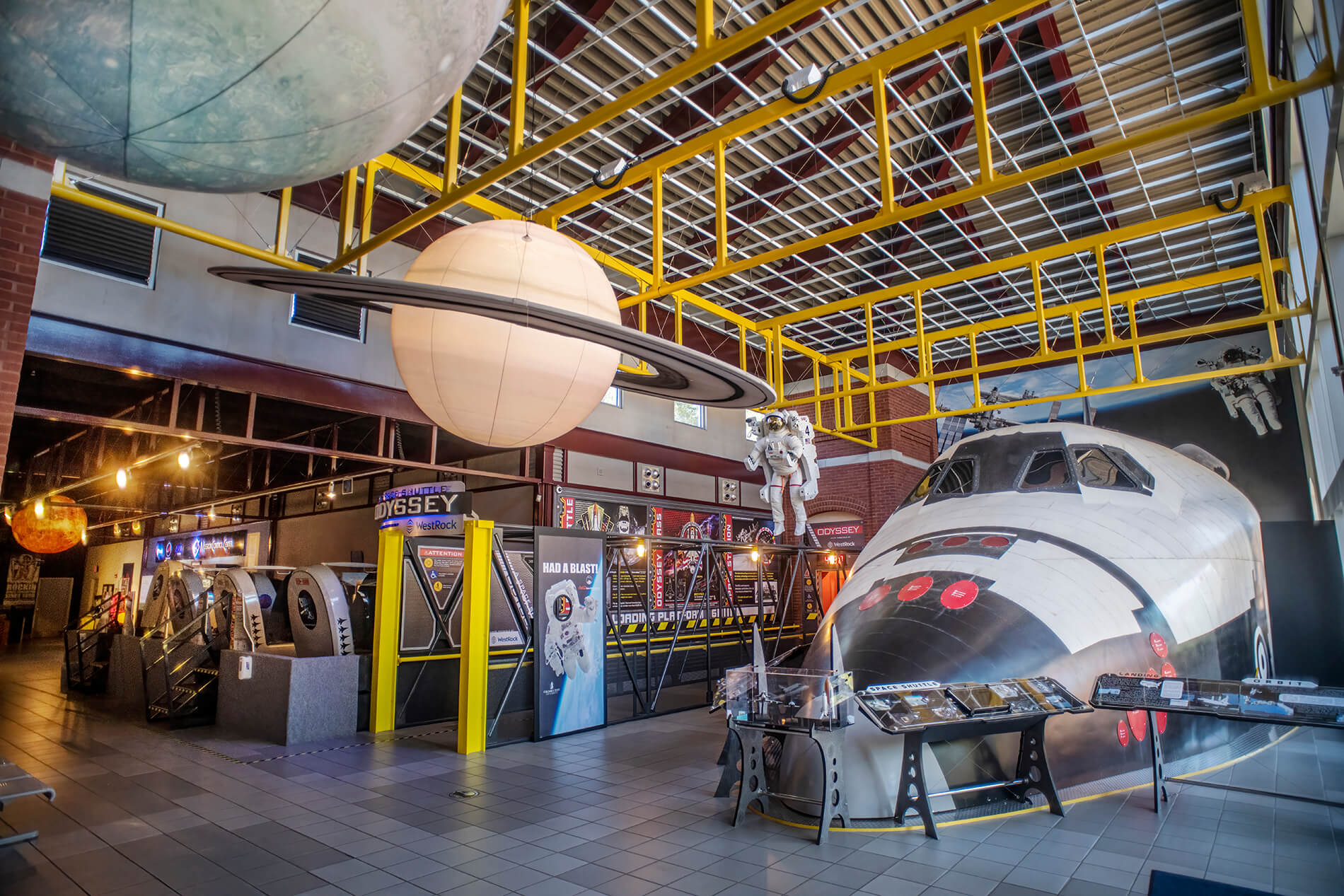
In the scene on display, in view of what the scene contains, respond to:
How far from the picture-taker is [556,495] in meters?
16.5

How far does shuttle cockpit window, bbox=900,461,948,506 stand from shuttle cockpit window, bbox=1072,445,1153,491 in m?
1.27

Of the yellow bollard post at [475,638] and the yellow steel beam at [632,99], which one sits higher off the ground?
the yellow steel beam at [632,99]

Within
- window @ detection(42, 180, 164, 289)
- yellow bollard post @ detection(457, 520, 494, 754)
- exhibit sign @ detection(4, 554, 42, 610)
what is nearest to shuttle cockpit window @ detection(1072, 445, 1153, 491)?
yellow bollard post @ detection(457, 520, 494, 754)

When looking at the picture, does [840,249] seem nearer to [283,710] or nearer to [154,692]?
[283,710]

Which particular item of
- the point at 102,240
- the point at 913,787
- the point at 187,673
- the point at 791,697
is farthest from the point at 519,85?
the point at 187,673

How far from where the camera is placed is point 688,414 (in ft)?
69.5

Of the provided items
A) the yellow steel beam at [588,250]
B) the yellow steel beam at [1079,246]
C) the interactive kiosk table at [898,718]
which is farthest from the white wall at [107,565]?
the interactive kiosk table at [898,718]

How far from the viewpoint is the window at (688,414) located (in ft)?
67.8

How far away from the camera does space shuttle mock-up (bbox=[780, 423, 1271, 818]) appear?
5301 millimetres

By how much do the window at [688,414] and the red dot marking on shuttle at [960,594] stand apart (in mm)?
14923

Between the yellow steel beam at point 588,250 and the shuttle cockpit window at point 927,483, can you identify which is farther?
the shuttle cockpit window at point 927,483

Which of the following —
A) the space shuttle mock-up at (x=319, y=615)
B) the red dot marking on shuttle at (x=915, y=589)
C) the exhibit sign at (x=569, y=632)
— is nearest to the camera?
the red dot marking on shuttle at (x=915, y=589)

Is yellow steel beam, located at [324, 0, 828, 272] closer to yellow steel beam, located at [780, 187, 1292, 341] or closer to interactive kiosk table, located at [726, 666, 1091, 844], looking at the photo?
yellow steel beam, located at [780, 187, 1292, 341]

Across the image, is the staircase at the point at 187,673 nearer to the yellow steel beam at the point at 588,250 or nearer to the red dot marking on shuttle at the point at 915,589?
the yellow steel beam at the point at 588,250
